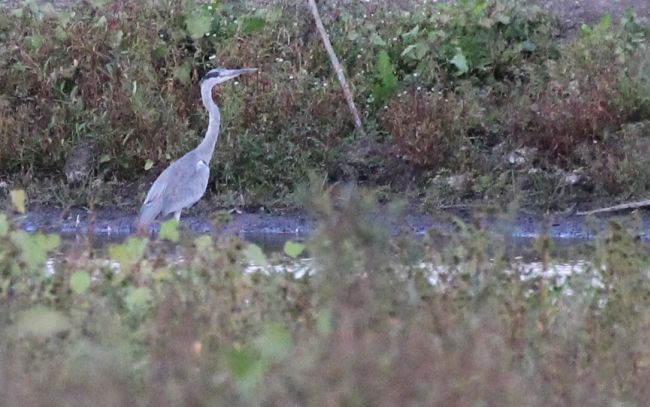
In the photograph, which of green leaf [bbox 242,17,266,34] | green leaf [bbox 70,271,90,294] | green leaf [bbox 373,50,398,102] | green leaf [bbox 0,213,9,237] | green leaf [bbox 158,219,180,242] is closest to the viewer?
green leaf [bbox 70,271,90,294]

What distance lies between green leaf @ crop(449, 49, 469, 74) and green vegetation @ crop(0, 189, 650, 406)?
217 inches

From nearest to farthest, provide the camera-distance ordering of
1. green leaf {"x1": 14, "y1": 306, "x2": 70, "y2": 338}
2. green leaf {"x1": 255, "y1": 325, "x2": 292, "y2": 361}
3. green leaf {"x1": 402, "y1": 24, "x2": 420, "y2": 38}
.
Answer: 1. green leaf {"x1": 255, "y1": 325, "x2": 292, "y2": 361}
2. green leaf {"x1": 14, "y1": 306, "x2": 70, "y2": 338}
3. green leaf {"x1": 402, "y1": 24, "x2": 420, "y2": 38}

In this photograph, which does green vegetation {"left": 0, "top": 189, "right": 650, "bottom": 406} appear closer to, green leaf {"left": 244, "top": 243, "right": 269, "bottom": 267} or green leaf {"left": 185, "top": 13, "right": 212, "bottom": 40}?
green leaf {"left": 244, "top": 243, "right": 269, "bottom": 267}

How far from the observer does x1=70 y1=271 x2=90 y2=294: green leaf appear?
4.64 metres

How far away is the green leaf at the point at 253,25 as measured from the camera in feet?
38.6

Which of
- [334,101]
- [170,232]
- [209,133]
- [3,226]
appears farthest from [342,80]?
[3,226]

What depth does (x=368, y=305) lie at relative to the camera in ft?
10.9

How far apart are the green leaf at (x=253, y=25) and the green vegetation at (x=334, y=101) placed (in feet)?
0.04

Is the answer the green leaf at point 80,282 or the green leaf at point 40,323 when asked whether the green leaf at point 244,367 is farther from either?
the green leaf at point 80,282

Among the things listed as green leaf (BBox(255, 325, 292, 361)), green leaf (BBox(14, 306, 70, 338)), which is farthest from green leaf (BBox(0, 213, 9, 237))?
green leaf (BBox(255, 325, 292, 361))

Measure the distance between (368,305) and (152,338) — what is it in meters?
0.57

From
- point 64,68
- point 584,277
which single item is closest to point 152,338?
point 584,277

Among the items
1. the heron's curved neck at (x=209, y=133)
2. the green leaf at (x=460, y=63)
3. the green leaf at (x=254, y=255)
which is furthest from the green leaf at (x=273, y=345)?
the green leaf at (x=460, y=63)

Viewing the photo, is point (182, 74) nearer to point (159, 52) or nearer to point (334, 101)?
point (159, 52)
